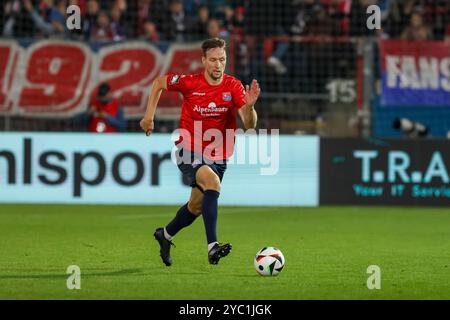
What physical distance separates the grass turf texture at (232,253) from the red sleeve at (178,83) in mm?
1598

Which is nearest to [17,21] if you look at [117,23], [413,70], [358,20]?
[117,23]

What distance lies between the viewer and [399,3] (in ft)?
69.4

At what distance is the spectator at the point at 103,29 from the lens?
65.2 feet

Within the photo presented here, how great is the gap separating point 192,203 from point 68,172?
7.67 meters

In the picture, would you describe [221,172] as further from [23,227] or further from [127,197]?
[127,197]

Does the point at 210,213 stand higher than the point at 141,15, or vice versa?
the point at 141,15

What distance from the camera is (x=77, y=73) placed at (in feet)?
61.3

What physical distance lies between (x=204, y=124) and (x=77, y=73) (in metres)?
8.75

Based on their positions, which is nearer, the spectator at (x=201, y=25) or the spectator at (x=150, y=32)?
the spectator at (x=150, y=32)

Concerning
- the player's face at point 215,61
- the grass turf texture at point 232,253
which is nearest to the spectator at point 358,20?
the grass turf texture at point 232,253

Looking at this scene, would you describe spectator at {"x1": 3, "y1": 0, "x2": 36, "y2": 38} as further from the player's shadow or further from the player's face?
the player's shadow

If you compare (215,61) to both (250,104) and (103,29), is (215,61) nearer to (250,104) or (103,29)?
(250,104)

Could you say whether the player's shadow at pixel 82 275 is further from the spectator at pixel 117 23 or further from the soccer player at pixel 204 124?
the spectator at pixel 117 23
